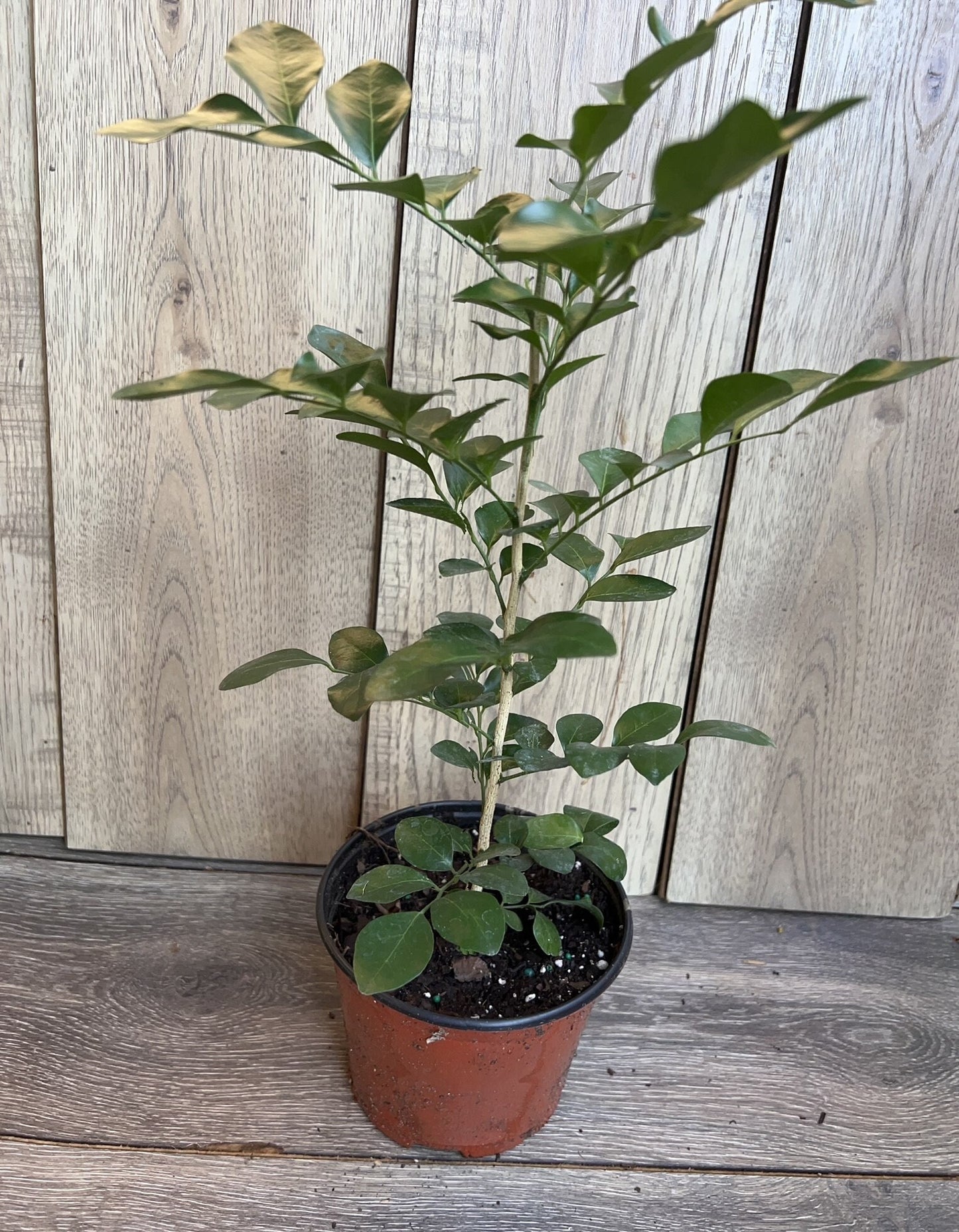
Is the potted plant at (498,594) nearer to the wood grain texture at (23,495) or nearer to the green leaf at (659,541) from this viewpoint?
the green leaf at (659,541)

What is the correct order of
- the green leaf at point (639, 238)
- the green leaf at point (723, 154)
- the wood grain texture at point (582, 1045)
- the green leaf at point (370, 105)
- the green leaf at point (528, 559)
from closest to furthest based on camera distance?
the green leaf at point (723, 154) < the green leaf at point (639, 238) < the green leaf at point (370, 105) < the green leaf at point (528, 559) < the wood grain texture at point (582, 1045)

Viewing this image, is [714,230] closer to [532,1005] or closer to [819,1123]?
[532,1005]

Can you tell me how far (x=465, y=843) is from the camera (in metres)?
0.87

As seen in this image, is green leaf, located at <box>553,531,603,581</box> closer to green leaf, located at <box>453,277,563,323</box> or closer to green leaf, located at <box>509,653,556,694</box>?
green leaf, located at <box>509,653,556,694</box>

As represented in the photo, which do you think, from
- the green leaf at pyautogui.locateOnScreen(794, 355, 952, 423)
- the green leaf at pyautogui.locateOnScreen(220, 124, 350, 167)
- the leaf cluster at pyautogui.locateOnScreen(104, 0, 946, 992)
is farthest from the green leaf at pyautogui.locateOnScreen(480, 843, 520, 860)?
the green leaf at pyautogui.locateOnScreen(220, 124, 350, 167)

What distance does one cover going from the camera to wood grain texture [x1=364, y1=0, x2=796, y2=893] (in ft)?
3.03

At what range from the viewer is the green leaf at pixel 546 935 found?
847 mm

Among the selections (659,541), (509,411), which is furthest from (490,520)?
(509,411)

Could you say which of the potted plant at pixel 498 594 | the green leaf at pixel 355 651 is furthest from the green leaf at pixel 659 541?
the green leaf at pixel 355 651

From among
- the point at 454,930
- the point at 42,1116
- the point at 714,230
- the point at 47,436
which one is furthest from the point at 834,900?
the point at 47,436

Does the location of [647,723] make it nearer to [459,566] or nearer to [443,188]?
[459,566]

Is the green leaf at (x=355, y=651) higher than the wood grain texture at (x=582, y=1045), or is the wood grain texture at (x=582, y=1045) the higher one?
the green leaf at (x=355, y=651)

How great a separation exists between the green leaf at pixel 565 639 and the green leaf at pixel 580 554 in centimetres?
15

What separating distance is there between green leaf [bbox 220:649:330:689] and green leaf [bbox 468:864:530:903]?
21cm
